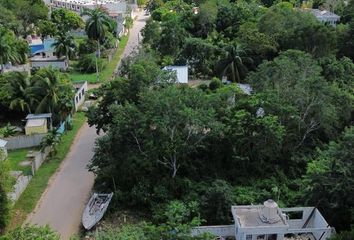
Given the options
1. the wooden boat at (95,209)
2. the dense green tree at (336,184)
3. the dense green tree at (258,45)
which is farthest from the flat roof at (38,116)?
Result: the dense green tree at (258,45)

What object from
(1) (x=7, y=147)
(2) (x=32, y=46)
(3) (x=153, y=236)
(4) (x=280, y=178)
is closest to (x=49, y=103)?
(1) (x=7, y=147)

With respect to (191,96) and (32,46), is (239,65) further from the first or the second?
(32,46)

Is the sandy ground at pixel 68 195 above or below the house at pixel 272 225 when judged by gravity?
below

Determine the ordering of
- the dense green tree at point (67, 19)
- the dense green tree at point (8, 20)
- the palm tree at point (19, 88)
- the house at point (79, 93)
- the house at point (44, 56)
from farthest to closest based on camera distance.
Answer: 1. the dense green tree at point (67, 19)
2. the dense green tree at point (8, 20)
3. the house at point (44, 56)
4. the house at point (79, 93)
5. the palm tree at point (19, 88)

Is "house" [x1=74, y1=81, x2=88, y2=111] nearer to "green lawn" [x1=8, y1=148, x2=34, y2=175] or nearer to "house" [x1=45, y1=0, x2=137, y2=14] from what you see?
"green lawn" [x1=8, y1=148, x2=34, y2=175]

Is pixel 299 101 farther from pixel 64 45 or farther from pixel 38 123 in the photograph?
pixel 64 45

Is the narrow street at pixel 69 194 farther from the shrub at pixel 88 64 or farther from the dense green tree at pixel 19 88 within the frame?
the shrub at pixel 88 64
